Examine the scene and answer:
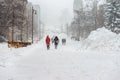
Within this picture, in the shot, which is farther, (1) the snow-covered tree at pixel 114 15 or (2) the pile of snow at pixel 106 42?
→ (1) the snow-covered tree at pixel 114 15

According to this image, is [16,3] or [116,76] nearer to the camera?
[116,76]

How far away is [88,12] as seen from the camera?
78.1 m

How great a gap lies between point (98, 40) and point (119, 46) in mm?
4659

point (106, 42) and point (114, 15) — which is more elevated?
point (114, 15)

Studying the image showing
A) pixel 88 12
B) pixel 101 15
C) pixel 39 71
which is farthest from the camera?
pixel 88 12

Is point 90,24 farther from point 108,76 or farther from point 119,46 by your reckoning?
point 108,76

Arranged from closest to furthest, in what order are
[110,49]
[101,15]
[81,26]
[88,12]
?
[110,49], [101,15], [88,12], [81,26]

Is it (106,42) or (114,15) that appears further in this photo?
(114,15)

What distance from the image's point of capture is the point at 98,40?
3103 cm

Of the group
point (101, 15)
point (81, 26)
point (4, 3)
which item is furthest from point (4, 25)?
point (81, 26)

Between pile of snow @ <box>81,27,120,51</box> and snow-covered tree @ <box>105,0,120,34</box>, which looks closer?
pile of snow @ <box>81,27,120,51</box>

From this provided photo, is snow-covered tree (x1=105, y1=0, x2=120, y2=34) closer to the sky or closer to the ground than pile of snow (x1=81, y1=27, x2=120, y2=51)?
closer to the sky

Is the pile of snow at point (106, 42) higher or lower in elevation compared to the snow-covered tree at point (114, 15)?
lower

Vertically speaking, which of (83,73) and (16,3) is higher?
(16,3)
